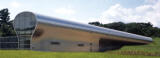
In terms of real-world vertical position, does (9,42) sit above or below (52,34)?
below

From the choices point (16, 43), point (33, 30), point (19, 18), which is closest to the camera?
point (33, 30)

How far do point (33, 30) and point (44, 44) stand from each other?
249 cm

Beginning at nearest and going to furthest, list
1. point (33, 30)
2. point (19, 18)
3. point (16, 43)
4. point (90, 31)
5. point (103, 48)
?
point (33, 30)
point (19, 18)
point (16, 43)
point (90, 31)
point (103, 48)

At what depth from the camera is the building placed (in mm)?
35156

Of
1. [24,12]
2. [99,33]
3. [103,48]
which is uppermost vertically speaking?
[24,12]

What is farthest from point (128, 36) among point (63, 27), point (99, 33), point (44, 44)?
point (44, 44)

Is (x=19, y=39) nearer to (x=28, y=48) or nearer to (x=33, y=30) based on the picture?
(x=28, y=48)

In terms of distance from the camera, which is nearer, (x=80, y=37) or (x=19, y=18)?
(x=19, y=18)

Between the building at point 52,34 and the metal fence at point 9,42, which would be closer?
the building at point 52,34

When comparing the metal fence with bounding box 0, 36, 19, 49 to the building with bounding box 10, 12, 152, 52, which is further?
the metal fence with bounding box 0, 36, 19, 49

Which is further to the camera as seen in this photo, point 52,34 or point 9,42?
point 9,42

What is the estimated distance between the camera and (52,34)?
3641cm

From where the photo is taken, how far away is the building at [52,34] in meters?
35.2

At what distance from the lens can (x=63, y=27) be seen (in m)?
38.0
